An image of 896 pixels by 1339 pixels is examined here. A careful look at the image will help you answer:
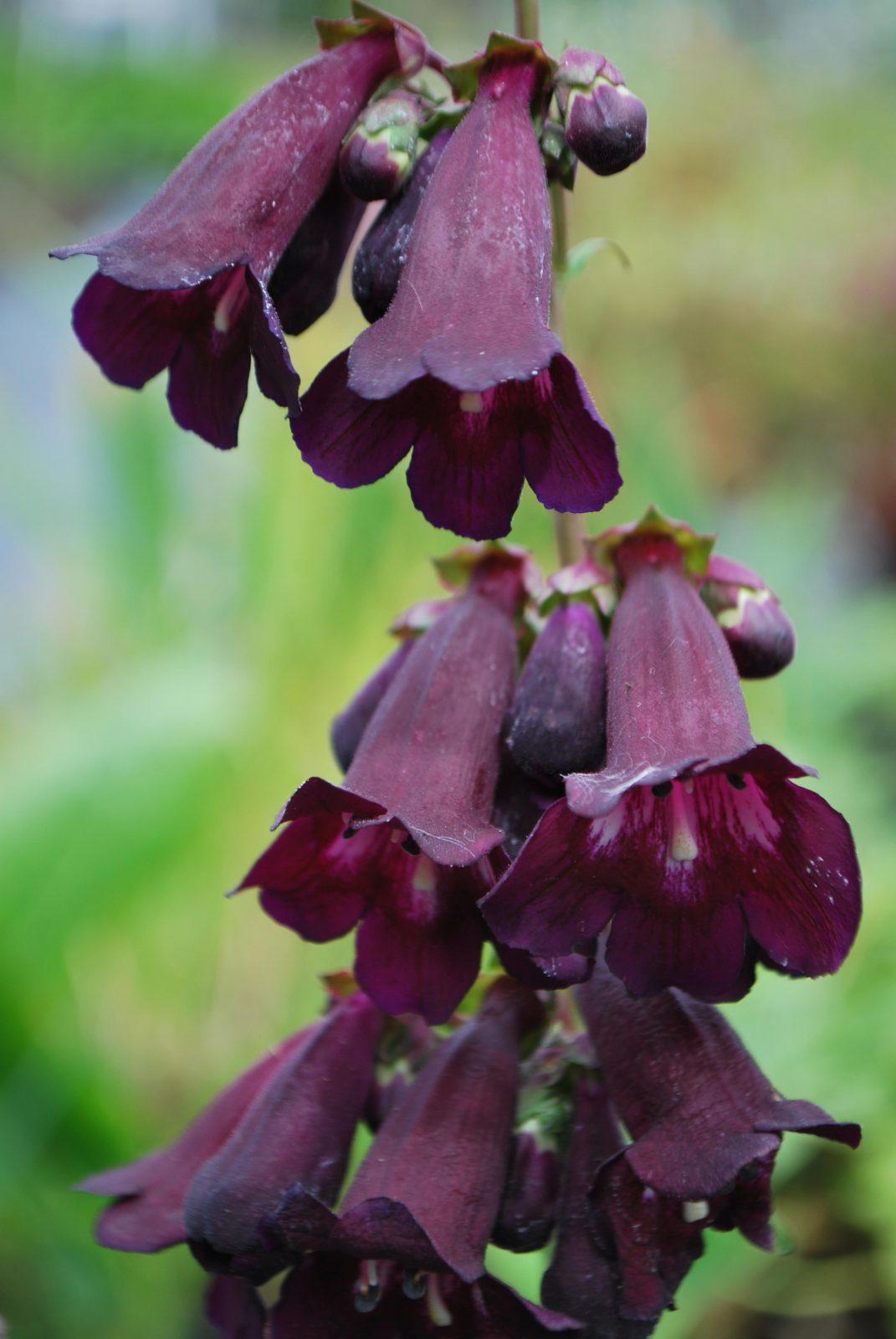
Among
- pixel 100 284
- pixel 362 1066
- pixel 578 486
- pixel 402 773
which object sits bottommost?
pixel 362 1066

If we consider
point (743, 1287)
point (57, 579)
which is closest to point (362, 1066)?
point (743, 1287)

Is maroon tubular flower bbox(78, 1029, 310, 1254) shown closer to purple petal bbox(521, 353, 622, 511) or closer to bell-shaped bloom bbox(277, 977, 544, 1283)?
bell-shaped bloom bbox(277, 977, 544, 1283)

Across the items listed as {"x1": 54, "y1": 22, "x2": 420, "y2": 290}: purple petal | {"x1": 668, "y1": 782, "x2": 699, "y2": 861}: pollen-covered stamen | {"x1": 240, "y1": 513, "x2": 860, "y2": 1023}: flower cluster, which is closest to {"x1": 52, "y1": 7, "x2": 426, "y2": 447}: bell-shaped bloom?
{"x1": 54, "y1": 22, "x2": 420, "y2": 290}: purple petal

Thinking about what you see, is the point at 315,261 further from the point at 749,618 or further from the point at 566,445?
the point at 749,618

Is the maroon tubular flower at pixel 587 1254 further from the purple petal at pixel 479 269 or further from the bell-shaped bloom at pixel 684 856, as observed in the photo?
the purple petal at pixel 479 269

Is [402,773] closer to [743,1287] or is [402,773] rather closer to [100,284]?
[100,284]
